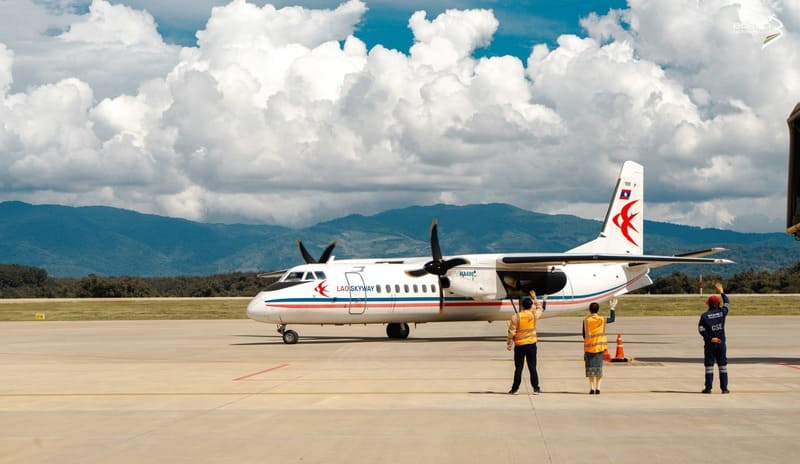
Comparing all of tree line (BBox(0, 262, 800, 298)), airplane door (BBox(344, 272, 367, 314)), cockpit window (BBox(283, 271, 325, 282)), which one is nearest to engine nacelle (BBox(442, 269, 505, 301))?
airplane door (BBox(344, 272, 367, 314))

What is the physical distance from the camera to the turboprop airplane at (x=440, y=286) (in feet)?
110

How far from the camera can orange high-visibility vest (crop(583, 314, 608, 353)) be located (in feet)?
58.9

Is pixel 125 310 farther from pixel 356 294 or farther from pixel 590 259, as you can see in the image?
pixel 590 259

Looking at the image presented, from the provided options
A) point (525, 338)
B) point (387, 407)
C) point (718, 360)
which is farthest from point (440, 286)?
point (387, 407)

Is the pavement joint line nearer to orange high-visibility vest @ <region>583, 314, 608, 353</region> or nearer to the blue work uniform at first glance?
the blue work uniform

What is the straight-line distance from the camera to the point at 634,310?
66375 millimetres

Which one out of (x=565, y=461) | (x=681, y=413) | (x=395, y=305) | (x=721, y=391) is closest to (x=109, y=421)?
(x=565, y=461)

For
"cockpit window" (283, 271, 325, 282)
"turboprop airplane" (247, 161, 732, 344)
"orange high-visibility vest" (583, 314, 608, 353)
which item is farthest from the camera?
"cockpit window" (283, 271, 325, 282)

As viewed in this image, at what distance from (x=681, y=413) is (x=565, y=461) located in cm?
470

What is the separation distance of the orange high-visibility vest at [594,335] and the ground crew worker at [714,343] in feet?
6.26

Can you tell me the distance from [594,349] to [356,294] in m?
17.3

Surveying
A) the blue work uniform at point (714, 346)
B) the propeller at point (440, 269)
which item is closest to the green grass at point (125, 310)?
the propeller at point (440, 269)

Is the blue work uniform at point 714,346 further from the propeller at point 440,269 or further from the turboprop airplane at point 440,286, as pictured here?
the propeller at point 440,269

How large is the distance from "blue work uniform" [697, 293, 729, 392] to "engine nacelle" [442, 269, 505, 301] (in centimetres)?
1760
